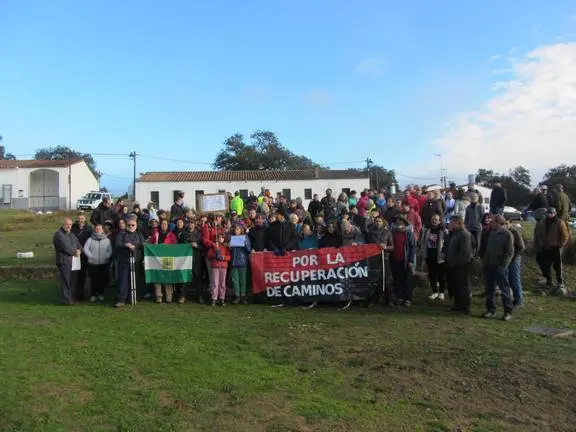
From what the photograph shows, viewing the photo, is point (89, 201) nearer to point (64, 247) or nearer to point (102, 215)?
point (102, 215)

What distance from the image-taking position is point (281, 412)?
4.93 m

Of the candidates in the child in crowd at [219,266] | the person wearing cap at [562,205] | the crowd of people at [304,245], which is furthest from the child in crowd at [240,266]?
the person wearing cap at [562,205]

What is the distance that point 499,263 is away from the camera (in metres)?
9.27

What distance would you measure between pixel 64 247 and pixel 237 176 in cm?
4997

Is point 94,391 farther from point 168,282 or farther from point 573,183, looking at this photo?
point 573,183

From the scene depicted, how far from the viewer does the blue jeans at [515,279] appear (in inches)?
382

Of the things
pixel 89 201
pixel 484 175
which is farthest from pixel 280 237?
pixel 484 175

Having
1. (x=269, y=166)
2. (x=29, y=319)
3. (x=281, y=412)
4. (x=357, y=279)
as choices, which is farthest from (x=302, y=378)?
(x=269, y=166)

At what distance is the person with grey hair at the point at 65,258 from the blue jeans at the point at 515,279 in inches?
352

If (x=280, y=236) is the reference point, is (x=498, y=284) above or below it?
below

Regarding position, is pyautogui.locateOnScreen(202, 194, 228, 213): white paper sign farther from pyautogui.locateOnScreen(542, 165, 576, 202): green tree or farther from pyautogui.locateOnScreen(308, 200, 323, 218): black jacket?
pyautogui.locateOnScreen(542, 165, 576, 202): green tree

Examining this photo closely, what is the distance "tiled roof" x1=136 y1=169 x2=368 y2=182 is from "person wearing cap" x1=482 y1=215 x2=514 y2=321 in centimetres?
5093

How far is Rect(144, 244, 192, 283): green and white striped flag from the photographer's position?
447 inches

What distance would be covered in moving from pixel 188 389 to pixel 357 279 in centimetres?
573
